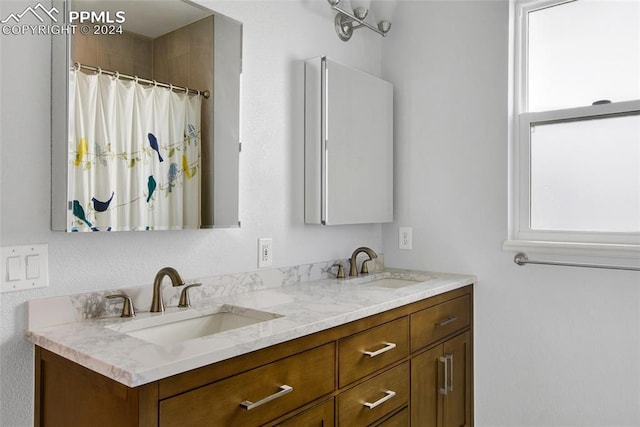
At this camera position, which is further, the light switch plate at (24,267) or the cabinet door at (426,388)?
the cabinet door at (426,388)

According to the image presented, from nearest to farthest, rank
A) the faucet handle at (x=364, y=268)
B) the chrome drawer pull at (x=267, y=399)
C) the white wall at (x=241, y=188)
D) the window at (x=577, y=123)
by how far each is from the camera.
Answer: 1. the chrome drawer pull at (x=267, y=399)
2. the white wall at (x=241, y=188)
3. the window at (x=577, y=123)
4. the faucet handle at (x=364, y=268)

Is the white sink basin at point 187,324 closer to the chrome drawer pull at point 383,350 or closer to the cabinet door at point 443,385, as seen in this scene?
the chrome drawer pull at point 383,350

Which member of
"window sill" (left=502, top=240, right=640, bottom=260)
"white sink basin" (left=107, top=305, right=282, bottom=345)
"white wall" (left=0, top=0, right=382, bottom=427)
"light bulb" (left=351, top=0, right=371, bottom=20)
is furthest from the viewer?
"light bulb" (left=351, top=0, right=371, bottom=20)

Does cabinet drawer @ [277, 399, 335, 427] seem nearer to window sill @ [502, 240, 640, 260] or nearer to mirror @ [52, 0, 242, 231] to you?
mirror @ [52, 0, 242, 231]

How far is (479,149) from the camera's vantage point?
224 cm

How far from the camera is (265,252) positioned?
6.28 ft

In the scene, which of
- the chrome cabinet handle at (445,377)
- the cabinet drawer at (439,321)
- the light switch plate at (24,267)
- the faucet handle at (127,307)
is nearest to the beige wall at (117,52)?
the light switch plate at (24,267)

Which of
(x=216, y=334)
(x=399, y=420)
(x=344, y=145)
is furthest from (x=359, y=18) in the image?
(x=399, y=420)

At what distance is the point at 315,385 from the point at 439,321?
82 cm

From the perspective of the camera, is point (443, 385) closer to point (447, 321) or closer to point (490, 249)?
point (447, 321)

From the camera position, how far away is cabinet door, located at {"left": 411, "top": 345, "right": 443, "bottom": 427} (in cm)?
183

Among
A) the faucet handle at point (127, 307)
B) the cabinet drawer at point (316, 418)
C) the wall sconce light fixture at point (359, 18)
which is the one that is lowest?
the cabinet drawer at point (316, 418)

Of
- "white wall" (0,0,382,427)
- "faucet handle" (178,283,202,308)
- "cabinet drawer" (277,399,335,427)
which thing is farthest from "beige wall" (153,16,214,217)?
"cabinet drawer" (277,399,335,427)

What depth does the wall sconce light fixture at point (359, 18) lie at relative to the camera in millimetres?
2207
